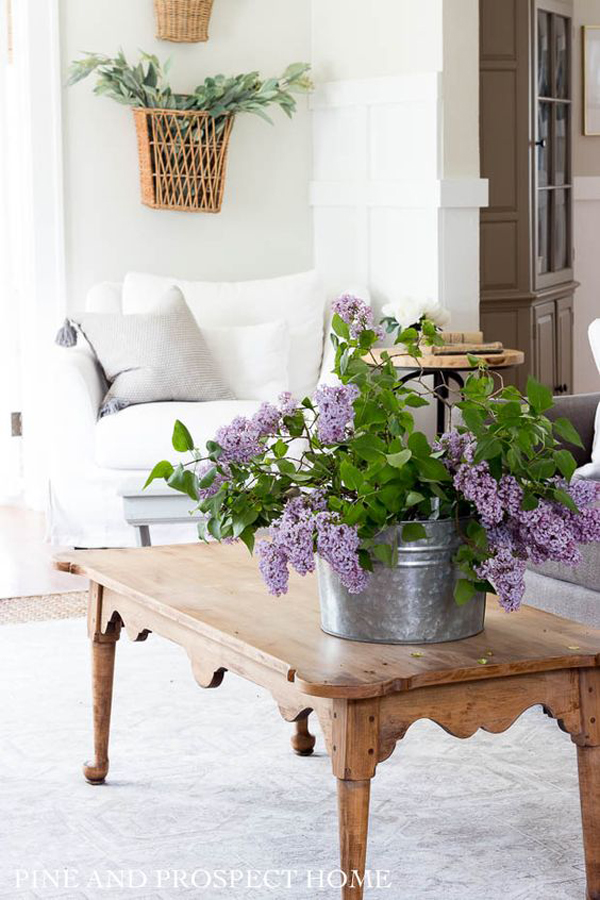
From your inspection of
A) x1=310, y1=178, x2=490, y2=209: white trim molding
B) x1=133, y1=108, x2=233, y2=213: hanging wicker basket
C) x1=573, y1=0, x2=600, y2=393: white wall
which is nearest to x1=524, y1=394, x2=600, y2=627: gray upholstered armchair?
x1=310, y1=178, x2=490, y2=209: white trim molding

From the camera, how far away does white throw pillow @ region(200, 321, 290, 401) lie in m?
4.98

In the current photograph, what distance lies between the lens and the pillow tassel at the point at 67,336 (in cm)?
507

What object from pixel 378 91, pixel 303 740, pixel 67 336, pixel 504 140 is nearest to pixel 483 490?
pixel 303 740

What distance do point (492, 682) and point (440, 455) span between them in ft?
1.07

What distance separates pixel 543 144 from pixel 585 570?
3.99 metres

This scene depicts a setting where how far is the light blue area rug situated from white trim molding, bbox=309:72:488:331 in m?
2.45

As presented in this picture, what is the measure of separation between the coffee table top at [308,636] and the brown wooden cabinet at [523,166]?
3962 mm

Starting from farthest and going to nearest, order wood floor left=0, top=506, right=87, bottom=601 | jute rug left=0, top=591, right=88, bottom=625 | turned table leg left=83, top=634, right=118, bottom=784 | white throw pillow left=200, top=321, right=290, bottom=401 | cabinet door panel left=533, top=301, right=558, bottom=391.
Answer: cabinet door panel left=533, top=301, right=558, bottom=391
white throw pillow left=200, top=321, right=290, bottom=401
wood floor left=0, top=506, right=87, bottom=601
jute rug left=0, top=591, right=88, bottom=625
turned table leg left=83, top=634, right=118, bottom=784

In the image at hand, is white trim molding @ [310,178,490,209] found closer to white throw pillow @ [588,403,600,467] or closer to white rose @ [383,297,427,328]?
white rose @ [383,297,427,328]

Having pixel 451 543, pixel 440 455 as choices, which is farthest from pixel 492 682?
pixel 440 455

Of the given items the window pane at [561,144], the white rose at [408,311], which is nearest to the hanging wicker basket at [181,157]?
the white rose at [408,311]

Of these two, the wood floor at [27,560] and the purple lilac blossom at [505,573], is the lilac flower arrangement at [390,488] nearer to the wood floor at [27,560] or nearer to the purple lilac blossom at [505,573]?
the purple lilac blossom at [505,573]

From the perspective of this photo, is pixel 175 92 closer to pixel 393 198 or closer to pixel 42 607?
pixel 393 198

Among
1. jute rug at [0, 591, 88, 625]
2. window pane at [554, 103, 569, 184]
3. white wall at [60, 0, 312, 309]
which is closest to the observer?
jute rug at [0, 591, 88, 625]
